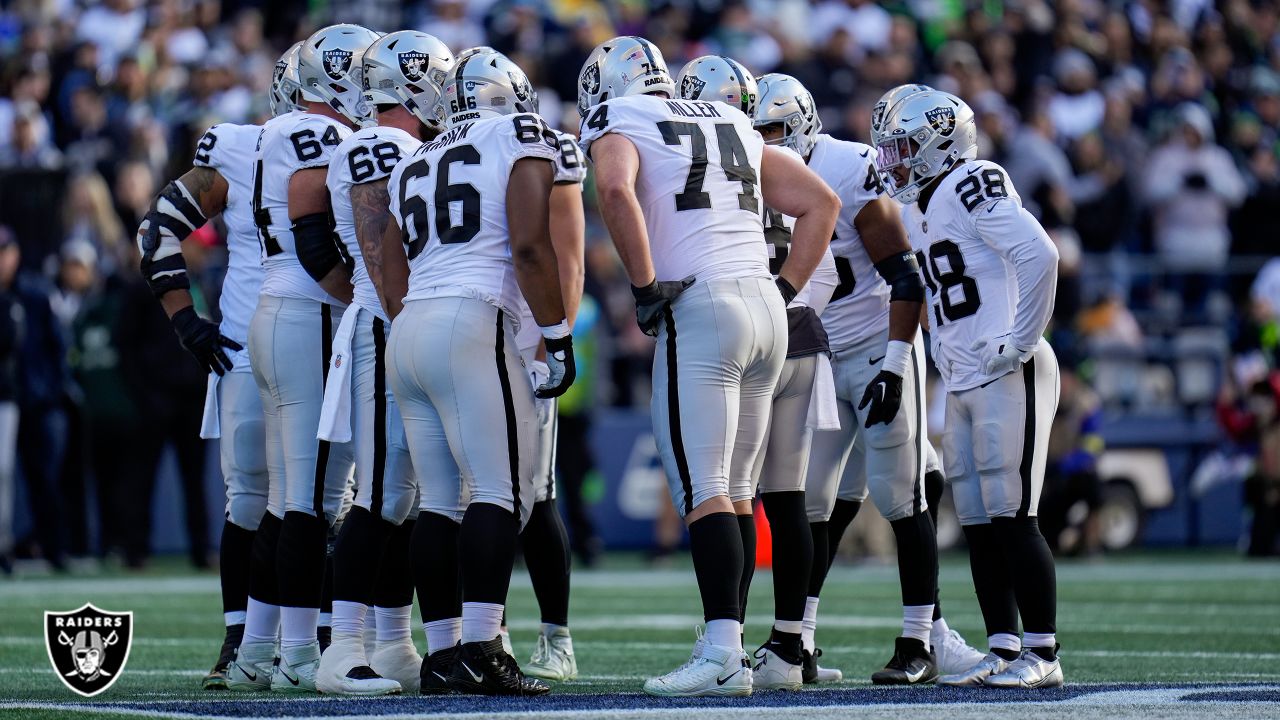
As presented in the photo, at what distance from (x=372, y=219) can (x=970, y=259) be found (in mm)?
2004

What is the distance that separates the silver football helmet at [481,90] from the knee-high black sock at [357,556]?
1317 millimetres

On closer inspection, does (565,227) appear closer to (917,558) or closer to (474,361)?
(474,361)

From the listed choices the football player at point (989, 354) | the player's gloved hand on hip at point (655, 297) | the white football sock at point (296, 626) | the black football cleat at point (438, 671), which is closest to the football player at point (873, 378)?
the football player at point (989, 354)

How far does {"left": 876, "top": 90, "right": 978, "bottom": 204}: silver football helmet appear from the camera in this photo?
22.1 feet

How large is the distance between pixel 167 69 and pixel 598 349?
4258mm

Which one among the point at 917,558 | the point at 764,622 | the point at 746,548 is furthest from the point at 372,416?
the point at 764,622

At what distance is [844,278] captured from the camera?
23.8 ft

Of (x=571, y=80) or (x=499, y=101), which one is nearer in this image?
(x=499, y=101)

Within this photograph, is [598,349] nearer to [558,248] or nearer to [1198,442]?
[1198,442]

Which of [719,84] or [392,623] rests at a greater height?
[719,84]

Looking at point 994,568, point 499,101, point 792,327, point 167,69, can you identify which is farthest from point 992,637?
point 167,69

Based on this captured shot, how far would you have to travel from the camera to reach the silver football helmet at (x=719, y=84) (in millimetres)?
6730

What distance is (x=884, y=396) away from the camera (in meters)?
6.81

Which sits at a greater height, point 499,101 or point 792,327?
point 499,101
